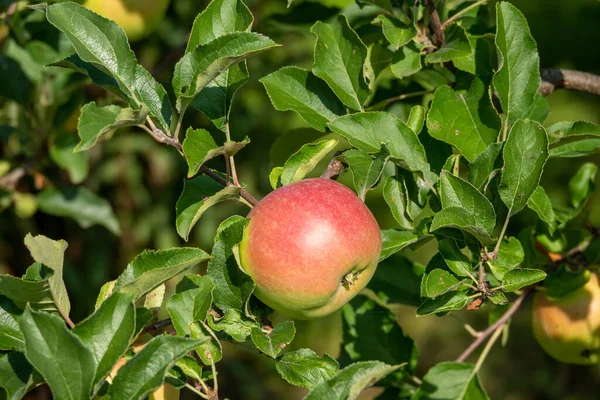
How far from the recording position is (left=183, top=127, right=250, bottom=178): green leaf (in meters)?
0.92

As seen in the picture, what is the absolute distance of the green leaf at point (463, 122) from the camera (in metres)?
1.12

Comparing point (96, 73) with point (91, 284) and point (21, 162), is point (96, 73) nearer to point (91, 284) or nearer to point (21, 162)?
point (21, 162)

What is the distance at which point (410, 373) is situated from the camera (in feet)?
4.51

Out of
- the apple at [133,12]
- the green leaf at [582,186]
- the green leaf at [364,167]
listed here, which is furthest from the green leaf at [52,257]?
the green leaf at [582,186]

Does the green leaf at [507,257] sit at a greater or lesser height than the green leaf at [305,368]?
lesser

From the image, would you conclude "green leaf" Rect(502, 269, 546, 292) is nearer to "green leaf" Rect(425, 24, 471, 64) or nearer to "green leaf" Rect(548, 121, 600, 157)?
"green leaf" Rect(548, 121, 600, 157)

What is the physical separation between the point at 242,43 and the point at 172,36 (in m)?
1.38

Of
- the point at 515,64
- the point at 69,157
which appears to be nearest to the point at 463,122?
the point at 515,64

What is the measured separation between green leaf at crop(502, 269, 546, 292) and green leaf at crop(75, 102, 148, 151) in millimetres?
504

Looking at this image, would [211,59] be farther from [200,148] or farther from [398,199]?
[398,199]

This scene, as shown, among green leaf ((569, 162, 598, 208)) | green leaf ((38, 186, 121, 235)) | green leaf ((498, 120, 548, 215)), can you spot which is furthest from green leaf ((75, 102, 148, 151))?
green leaf ((38, 186, 121, 235))

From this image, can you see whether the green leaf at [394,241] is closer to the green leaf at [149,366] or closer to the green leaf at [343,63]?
the green leaf at [343,63]

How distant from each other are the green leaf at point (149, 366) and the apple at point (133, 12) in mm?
947

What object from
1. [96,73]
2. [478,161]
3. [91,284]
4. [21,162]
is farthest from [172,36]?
[478,161]
